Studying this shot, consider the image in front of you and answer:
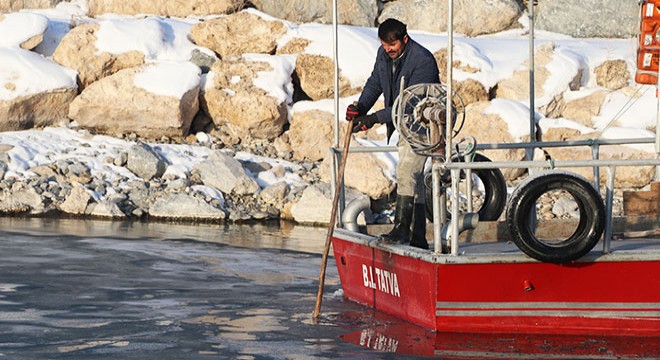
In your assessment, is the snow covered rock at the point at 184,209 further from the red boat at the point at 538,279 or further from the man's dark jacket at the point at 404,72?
the red boat at the point at 538,279

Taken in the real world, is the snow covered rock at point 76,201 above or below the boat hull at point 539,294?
above

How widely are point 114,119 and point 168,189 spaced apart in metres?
2.76

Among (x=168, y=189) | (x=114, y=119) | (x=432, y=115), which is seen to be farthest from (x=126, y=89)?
(x=432, y=115)

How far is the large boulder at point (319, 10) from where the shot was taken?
25625 mm

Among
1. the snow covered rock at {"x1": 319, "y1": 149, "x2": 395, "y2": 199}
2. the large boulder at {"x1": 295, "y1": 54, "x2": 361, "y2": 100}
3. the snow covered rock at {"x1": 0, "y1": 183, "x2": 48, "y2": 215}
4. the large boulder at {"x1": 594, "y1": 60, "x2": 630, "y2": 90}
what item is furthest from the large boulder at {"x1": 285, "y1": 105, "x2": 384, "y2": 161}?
the snow covered rock at {"x1": 0, "y1": 183, "x2": 48, "y2": 215}

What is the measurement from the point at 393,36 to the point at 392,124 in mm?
725

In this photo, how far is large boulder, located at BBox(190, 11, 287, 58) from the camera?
22422 mm

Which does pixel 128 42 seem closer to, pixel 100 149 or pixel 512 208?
pixel 100 149

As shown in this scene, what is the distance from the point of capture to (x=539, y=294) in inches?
327

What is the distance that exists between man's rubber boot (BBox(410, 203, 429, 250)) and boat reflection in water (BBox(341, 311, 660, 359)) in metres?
0.76

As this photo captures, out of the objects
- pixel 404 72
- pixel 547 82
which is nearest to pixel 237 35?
pixel 547 82

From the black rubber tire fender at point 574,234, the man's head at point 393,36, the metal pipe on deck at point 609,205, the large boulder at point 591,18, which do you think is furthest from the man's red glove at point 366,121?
the large boulder at point 591,18

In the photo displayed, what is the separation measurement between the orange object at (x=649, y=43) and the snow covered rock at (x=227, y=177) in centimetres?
668

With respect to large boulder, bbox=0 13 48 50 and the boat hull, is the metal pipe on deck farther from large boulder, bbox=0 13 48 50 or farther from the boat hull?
large boulder, bbox=0 13 48 50
